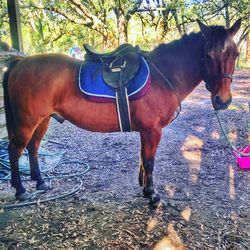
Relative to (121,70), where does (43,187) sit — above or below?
A: below

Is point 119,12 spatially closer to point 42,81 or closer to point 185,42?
point 185,42

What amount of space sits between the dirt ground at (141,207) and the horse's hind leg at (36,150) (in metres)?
0.17

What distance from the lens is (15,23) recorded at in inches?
210

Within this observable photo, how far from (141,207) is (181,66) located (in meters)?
1.54

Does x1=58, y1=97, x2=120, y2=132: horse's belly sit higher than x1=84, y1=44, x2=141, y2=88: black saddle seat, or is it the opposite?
x1=84, y1=44, x2=141, y2=88: black saddle seat

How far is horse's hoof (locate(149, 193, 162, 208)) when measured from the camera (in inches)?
117

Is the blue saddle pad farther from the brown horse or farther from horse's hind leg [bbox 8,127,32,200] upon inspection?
horse's hind leg [bbox 8,127,32,200]

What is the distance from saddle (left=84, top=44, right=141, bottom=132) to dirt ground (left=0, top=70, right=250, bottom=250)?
36.2 inches

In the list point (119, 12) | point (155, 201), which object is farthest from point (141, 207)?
point (119, 12)

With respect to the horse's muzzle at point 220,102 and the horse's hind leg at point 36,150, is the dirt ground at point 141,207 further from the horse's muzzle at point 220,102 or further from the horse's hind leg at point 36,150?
the horse's muzzle at point 220,102

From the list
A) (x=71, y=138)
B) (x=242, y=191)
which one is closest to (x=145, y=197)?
(x=242, y=191)

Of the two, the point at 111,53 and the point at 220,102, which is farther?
the point at 111,53

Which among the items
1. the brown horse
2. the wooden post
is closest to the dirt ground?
the brown horse

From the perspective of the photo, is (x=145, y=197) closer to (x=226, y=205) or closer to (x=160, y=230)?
(x=160, y=230)
